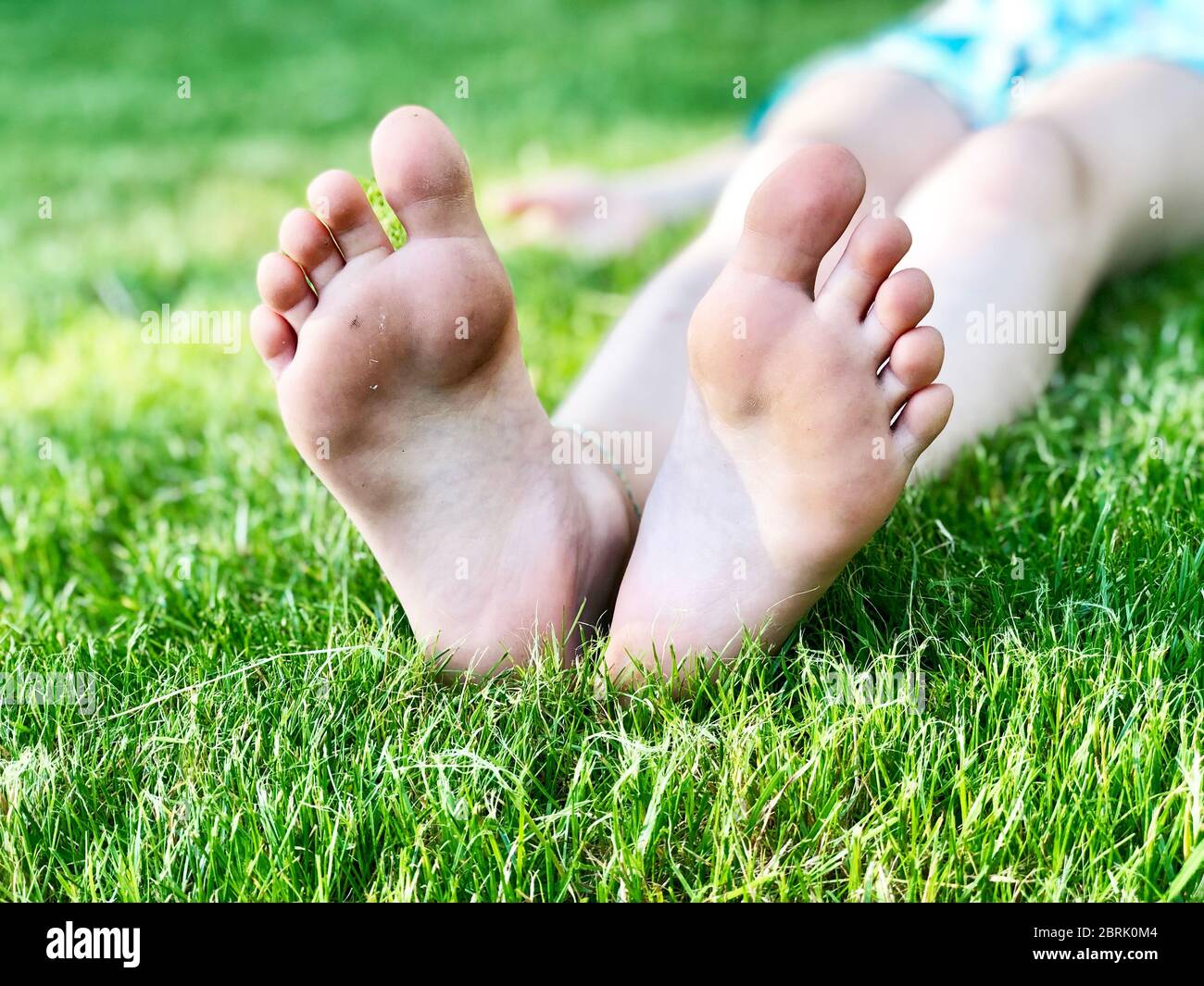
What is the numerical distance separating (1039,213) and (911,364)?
53cm

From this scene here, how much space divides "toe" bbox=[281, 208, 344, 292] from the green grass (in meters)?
0.31

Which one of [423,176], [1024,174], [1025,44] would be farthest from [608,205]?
[423,176]

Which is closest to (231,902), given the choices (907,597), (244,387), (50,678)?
(50,678)

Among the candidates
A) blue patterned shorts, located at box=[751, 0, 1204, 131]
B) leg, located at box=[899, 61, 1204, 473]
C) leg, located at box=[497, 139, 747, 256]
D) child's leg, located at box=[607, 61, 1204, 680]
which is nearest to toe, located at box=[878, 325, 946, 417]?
child's leg, located at box=[607, 61, 1204, 680]

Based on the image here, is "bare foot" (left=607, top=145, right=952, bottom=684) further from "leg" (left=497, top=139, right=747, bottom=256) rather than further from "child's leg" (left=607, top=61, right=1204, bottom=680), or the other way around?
"leg" (left=497, top=139, right=747, bottom=256)

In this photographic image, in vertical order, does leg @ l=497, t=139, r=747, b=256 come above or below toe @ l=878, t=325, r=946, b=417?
above

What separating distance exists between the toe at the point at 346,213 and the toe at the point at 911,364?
420 mm

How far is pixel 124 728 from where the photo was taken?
35.7 inches

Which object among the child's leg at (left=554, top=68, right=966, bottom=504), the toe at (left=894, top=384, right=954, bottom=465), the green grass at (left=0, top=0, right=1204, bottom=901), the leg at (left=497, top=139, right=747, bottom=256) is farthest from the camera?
the leg at (left=497, top=139, right=747, bottom=256)

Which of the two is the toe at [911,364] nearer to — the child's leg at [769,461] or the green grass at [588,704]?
the child's leg at [769,461]

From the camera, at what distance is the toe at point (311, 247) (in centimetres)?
91

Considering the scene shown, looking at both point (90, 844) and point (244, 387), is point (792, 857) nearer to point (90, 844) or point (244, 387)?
point (90, 844)

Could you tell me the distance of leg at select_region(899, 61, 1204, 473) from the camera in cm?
Answer: 121

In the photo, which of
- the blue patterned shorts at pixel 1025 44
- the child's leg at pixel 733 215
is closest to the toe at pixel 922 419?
the child's leg at pixel 733 215
